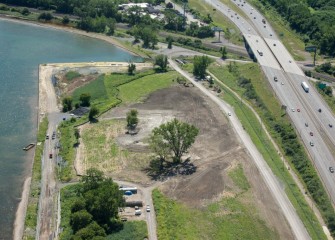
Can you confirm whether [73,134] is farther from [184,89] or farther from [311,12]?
[311,12]

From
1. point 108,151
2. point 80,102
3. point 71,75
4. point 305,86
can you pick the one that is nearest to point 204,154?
point 108,151

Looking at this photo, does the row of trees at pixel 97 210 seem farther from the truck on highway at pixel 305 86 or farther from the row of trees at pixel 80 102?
the truck on highway at pixel 305 86

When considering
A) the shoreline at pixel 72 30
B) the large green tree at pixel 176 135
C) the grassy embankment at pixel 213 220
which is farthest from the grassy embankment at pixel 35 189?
the shoreline at pixel 72 30

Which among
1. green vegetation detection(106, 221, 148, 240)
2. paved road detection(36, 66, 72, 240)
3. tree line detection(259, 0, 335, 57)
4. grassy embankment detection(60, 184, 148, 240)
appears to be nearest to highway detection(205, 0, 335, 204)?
tree line detection(259, 0, 335, 57)

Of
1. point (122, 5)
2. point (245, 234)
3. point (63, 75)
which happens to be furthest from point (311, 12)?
point (245, 234)

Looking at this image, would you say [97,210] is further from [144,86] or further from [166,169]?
[144,86]

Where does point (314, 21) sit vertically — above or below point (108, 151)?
above

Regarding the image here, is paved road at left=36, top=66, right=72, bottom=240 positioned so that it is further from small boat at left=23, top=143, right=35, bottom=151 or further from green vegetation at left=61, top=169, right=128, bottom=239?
small boat at left=23, top=143, right=35, bottom=151
